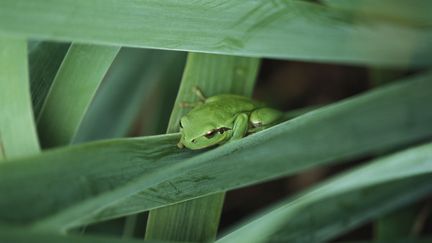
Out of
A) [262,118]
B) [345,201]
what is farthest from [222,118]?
[345,201]

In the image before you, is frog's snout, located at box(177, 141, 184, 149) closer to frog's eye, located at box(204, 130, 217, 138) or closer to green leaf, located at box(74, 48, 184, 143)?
frog's eye, located at box(204, 130, 217, 138)

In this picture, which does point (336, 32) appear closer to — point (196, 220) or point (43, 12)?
point (196, 220)

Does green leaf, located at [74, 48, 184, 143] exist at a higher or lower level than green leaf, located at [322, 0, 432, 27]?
lower

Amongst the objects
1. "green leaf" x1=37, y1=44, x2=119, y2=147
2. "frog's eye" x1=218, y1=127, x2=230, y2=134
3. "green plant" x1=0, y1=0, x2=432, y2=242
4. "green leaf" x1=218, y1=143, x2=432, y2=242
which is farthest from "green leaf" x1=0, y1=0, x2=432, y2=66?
"green leaf" x1=218, y1=143, x2=432, y2=242

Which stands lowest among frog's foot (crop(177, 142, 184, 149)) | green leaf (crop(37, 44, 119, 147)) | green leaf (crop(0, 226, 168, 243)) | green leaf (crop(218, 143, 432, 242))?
green leaf (crop(218, 143, 432, 242))

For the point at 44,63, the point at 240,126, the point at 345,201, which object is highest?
the point at 44,63

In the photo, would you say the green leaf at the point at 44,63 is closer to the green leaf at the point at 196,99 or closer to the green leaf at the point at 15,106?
the green leaf at the point at 15,106

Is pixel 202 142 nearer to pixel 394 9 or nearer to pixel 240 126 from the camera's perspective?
pixel 240 126
